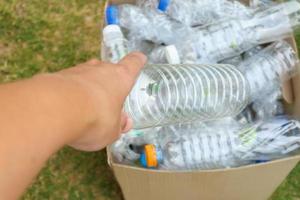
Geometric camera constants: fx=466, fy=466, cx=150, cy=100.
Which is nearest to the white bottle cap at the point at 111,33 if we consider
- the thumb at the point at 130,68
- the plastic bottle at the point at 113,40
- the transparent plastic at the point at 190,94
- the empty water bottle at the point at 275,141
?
the plastic bottle at the point at 113,40

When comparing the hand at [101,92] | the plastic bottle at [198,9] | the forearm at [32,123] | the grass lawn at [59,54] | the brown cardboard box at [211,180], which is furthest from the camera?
the grass lawn at [59,54]

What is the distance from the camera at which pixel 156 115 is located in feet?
3.57

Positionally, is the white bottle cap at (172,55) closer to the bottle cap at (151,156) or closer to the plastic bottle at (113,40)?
the plastic bottle at (113,40)

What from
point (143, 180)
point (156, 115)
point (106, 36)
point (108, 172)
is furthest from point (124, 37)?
point (108, 172)

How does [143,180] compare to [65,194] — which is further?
[65,194]

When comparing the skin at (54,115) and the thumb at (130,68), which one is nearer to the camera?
the skin at (54,115)

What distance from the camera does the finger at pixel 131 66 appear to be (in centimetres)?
78

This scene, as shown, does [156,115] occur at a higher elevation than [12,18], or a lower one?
lower

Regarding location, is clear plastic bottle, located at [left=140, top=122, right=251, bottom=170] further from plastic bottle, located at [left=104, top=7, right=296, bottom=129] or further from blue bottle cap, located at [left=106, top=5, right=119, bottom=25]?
blue bottle cap, located at [left=106, top=5, right=119, bottom=25]

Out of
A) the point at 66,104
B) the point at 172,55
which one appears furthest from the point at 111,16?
the point at 66,104

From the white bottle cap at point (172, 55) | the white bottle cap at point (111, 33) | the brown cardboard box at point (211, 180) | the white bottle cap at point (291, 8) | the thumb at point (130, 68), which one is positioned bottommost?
the brown cardboard box at point (211, 180)

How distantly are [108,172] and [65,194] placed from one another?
5.8 inches

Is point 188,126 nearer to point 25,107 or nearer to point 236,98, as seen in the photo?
point 236,98

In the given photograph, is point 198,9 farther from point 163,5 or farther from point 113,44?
point 113,44
